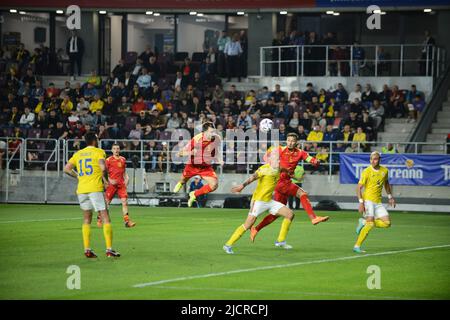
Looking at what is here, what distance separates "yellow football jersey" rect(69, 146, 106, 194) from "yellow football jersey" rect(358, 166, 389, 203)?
5.23 m

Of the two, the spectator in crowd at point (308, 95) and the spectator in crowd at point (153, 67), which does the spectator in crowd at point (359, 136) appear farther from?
the spectator in crowd at point (153, 67)

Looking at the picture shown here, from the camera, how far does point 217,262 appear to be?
16.3 m

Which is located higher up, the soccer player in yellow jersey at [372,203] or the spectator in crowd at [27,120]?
the spectator in crowd at [27,120]

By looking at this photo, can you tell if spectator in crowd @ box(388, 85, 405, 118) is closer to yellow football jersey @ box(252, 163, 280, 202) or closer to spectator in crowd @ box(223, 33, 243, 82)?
spectator in crowd @ box(223, 33, 243, 82)

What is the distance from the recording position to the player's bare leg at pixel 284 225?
17828 millimetres

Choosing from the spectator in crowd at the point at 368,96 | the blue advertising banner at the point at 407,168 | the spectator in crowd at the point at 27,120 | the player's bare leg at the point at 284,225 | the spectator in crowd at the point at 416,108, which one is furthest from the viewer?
the spectator in crowd at the point at 27,120

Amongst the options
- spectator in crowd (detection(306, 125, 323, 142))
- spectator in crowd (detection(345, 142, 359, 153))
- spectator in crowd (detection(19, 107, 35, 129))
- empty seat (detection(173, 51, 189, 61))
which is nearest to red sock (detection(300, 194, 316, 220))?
spectator in crowd (detection(345, 142, 359, 153))

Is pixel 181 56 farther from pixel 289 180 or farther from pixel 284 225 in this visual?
pixel 284 225

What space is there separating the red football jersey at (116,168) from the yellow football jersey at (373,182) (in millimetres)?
8183

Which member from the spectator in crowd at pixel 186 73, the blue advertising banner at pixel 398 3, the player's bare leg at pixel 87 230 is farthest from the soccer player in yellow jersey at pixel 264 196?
the blue advertising banner at pixel 398 3

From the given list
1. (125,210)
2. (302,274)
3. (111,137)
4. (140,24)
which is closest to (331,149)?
(111,137)

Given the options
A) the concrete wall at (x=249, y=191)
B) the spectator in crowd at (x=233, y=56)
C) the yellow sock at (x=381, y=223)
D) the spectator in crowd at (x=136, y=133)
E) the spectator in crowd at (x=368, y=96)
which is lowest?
the concrete wall at (x=249, y=191)

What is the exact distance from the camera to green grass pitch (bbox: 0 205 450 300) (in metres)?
13.3

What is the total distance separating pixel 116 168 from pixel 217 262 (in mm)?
8760
